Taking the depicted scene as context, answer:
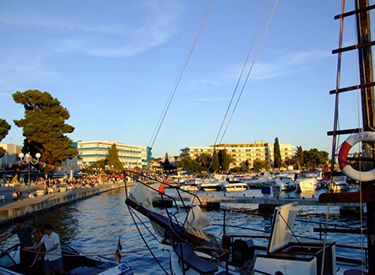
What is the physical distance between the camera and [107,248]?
59.9 ft

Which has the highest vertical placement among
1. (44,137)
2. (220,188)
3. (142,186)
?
(44,137)

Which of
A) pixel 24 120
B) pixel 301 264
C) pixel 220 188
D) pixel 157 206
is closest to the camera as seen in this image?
pixel 301 264

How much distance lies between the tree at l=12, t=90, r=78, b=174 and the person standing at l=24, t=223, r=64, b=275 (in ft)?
166

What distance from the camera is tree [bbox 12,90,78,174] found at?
5712 cm

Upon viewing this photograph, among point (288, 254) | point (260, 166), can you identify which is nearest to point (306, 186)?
point (288, 254)

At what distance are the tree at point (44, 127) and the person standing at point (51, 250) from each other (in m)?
50.7

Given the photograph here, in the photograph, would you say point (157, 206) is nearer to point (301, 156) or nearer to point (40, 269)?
point (40, 269)

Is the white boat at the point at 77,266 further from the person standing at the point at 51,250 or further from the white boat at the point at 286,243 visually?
the white boat at the point at 286,243

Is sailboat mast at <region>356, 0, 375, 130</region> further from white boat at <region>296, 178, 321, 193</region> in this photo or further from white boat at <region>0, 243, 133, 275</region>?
white boat at <region>296, 178, 321, 193</region>

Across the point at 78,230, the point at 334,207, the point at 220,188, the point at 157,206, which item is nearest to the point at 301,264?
the point at 78,230

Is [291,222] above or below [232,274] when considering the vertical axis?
above

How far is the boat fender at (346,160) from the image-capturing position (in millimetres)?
6297

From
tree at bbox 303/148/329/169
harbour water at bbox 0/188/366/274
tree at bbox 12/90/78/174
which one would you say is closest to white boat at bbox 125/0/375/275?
harbour water at bbox 0/188/366/274

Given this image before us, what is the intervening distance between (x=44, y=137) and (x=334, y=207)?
46594mm
